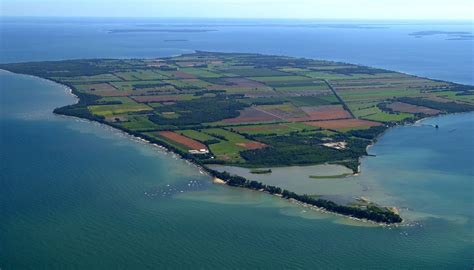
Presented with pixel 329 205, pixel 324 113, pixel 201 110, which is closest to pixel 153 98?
pixel 201 110

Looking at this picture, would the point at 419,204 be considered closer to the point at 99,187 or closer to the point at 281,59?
the point at 99,187

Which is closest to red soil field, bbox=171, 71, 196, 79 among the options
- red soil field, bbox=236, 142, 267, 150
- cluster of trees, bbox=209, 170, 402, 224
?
red soil field, bbox=236, 142, 267, 150

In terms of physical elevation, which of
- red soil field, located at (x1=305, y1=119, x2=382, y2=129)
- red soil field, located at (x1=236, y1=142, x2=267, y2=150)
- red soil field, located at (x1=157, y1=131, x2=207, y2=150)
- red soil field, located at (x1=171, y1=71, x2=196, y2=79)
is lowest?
red soil field, located at (x1=157, y1=131, x2=207, y2=150)

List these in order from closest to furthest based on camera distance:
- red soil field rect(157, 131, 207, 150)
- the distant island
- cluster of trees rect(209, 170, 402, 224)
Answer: cluster of trees rect(209, 170, 402, 224), the distant island, red soil field rect(157, 131, 207, 150)

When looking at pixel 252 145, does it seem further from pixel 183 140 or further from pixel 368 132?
pixel 368 132

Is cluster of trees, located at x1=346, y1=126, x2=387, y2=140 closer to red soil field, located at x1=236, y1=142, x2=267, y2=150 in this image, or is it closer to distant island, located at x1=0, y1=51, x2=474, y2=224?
distant island, located at x1=0, y1=51, x2=474, y2=224

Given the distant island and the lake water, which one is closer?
the lake water
